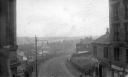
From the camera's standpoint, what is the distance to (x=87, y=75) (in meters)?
24.3

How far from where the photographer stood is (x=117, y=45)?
728 inches

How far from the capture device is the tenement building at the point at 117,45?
55.7ft

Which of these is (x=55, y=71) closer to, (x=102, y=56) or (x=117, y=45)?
(x=102, y=56)

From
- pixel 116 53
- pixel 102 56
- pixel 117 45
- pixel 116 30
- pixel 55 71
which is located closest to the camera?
pixel 117 45

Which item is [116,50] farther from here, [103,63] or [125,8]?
[125,8]

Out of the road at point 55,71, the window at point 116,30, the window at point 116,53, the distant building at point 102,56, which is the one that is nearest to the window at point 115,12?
the window at point 116,30

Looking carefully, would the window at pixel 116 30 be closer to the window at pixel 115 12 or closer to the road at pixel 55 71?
the window at pixel 115 12

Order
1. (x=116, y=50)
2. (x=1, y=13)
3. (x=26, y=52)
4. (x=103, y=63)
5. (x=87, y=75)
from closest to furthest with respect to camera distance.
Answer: (x=1, y=13) → (x=116, y=50) → (x=103, y=63) → (x=87, y=75) → (x=26, y=52)

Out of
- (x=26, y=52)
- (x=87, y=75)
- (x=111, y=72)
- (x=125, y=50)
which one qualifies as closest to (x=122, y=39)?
(x=125, y=50)

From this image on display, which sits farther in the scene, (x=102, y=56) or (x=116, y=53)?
(x=102, y=56)

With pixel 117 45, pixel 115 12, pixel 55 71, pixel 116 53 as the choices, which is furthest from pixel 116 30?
pixel 55 71

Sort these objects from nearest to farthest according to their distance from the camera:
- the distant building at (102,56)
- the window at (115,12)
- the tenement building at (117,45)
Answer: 1. the tenement building at (117,45)
2. the window at (115,12)
3. the distant building at (102,56)

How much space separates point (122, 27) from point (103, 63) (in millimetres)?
7437

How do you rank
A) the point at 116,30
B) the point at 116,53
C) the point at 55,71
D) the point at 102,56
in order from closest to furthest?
the point at 116,30, the point at 116,53, the point at 102,56, the point at 55,71
